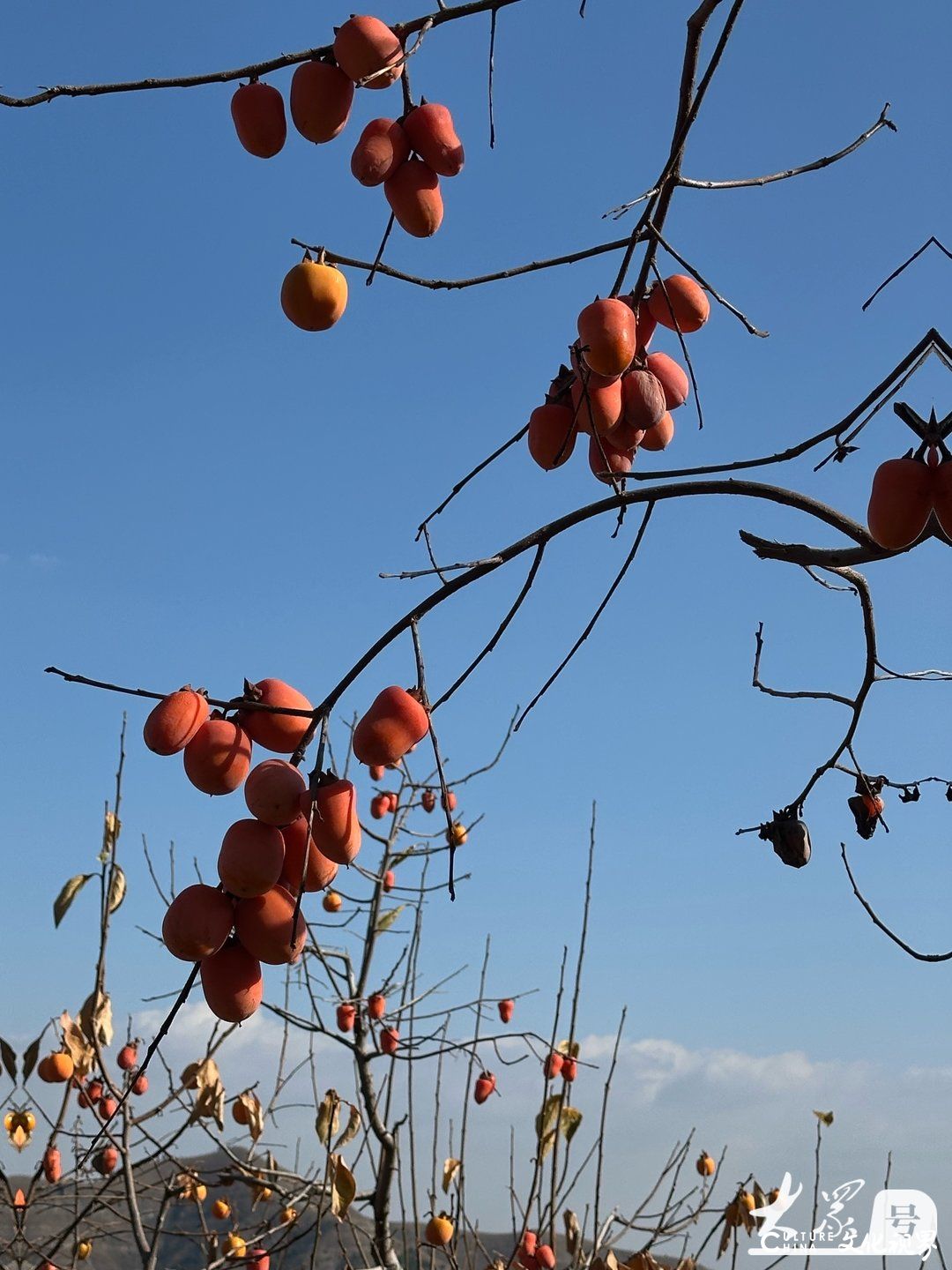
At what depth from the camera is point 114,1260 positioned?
271 inches

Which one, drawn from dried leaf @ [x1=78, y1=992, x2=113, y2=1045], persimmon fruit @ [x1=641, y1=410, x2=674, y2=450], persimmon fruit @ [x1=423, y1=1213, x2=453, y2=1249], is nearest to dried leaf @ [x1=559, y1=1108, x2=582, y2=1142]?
persimmon fruit @ [x1=423, y1=1213, x2=453, y2=1249]

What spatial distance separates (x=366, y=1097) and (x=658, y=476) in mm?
3230

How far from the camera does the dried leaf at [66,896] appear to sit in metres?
2.87

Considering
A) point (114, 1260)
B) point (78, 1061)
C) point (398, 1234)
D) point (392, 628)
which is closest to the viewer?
point (392, 628)

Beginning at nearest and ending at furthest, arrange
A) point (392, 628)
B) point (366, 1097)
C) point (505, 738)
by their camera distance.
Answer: point (392, 628)
point (366, 1097)
point (505, 738)

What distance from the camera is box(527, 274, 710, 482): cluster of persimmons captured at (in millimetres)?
1320

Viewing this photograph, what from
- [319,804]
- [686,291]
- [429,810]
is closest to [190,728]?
A: [319,804]

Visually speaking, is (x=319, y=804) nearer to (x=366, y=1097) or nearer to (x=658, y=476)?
(x=658, y=476)

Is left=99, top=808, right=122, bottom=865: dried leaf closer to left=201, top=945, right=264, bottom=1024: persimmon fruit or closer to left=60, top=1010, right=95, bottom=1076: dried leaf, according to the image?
left=60, top=1010, right=95, bottom=1076: dried leaf

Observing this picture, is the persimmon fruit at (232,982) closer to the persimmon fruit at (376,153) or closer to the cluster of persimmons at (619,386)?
the cluster of persimmons at (619,386)

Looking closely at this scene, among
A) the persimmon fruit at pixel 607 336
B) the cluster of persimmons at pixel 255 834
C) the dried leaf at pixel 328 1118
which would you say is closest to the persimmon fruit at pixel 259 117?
the persimmon fruit at pixel 607 336

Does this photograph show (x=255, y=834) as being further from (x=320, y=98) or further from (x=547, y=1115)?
(x=547, y=1115)

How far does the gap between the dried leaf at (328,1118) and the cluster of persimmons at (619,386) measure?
257cm

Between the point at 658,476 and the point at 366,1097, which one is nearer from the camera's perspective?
the point at 658,476
